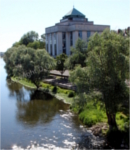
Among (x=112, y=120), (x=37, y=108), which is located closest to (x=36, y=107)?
(x=37, y=108)

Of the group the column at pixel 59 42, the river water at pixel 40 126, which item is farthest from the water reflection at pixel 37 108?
the column at pixel 59 42

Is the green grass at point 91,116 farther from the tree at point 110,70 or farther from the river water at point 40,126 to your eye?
the tree at point 110,70

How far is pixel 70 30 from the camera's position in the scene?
2611 inches

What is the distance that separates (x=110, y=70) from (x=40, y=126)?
879 centimetres

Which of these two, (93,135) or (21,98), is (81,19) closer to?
(21,98)

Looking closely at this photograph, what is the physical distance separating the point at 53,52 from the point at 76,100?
54.1 m

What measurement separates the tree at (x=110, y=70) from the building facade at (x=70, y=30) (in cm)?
4646

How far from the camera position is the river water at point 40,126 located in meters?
17.0

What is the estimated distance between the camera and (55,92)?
1415 inches

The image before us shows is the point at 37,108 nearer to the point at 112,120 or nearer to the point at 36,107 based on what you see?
the point at 36,107

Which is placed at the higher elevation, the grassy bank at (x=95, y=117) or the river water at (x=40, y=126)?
A: the grassy bank at (x=95, y=117)

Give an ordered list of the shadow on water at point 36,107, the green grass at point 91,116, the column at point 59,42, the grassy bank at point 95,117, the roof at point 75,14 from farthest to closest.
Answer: the roof at point 75,14, the column at point 59,42, the shadow on water at point 36,107, the green grass at point 91,116, the grassy bank at point 95,117

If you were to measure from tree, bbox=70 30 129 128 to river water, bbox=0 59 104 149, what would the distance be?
3.73 meters

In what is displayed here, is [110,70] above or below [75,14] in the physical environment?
below
